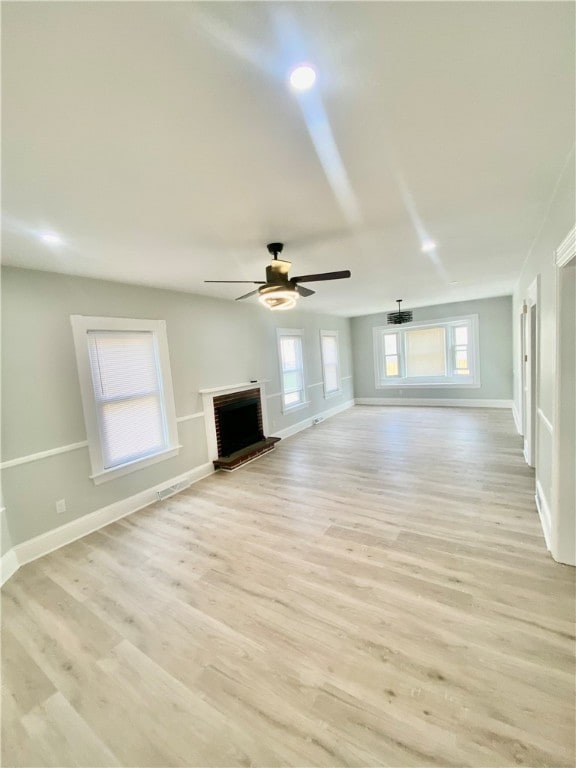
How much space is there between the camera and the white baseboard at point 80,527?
2.73 meters

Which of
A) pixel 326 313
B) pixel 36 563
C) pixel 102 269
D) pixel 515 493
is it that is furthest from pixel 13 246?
pixel 326 313

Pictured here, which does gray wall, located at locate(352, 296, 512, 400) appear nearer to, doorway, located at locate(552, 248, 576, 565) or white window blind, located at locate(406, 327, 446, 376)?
white window blind, located at locate(406, 327, 446, 376)

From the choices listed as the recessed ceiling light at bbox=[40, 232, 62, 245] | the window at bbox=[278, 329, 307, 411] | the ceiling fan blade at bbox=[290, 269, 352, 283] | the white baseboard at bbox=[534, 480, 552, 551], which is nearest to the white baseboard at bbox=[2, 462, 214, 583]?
the recessed ceiling light at bbox=[40, 232, 62, 245]

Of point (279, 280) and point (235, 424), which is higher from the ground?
point (279, 280)

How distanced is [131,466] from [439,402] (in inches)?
291

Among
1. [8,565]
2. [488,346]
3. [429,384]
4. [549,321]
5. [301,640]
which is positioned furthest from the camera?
[429,384]

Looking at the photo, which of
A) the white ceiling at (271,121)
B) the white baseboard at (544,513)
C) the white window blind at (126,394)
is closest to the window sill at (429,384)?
the white baseboard at (544,513)

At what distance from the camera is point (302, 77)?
1.08 metres

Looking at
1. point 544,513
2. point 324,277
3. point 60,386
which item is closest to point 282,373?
point 324,277

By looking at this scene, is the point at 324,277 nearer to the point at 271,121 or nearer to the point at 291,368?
the point at 271,121

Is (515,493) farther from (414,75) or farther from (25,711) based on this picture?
(25,711)

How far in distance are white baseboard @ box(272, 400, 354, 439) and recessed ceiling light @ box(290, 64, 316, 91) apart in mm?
5264

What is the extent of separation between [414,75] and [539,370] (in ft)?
8.92

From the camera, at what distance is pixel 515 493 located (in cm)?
329
